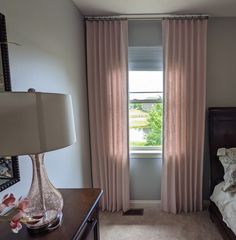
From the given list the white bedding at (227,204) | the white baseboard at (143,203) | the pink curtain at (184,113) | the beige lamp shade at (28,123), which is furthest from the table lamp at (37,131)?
the white baseboard at (143,203)

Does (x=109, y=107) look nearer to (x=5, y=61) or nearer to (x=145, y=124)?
(x=145, y=124)

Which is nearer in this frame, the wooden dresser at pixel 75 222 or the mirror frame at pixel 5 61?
the wooden dresser at pixel 75 222

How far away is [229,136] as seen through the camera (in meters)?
2.68

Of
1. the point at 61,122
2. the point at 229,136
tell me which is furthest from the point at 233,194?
the point at 61,122

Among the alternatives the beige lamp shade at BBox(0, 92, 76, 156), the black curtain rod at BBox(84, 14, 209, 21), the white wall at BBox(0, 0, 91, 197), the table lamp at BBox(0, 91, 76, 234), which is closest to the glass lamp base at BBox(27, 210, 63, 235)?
the table lamp at BBox(0, 91, 76, 234)

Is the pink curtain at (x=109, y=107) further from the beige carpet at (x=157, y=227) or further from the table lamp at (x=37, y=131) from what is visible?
the table lamp at (x=37, y=131)

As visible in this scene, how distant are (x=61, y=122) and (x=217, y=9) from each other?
8.13ft

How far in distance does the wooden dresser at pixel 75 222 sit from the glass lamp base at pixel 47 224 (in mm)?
19

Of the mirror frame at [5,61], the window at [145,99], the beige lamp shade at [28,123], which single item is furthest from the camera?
the window at [145,99]

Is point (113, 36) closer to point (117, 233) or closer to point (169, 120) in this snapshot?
point (169, 120)

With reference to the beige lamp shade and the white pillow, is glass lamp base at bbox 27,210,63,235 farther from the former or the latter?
the white pillow

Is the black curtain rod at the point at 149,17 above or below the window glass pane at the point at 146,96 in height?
above

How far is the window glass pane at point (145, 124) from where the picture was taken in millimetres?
2963

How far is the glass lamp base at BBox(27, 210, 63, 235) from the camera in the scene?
0.87 meters
